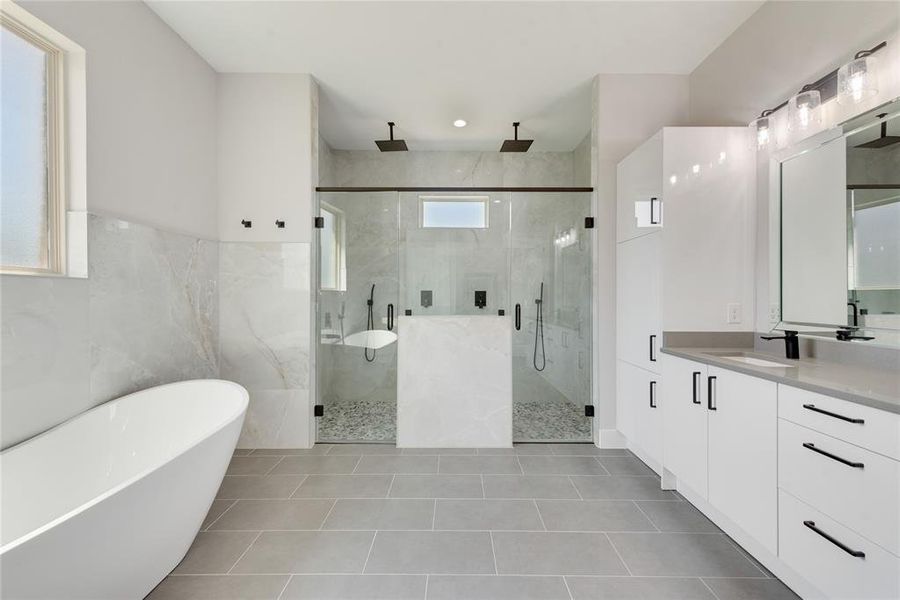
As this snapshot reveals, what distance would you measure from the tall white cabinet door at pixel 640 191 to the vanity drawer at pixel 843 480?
1.36 meters

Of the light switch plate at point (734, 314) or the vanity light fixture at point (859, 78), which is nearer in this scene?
the vanity light fixture at point (859, 78)

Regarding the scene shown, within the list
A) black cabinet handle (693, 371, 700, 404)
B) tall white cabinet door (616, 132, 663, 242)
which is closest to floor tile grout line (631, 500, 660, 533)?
black cabinet handle (693, 371, 700, 404)

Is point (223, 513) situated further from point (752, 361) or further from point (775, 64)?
point (775, 64)

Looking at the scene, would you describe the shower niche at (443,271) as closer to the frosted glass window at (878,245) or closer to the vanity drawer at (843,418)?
the frosted glass window at (878,245)

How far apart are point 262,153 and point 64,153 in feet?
4.23

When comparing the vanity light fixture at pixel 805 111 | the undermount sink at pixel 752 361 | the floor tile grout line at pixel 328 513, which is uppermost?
the vanity light fixture at pixel 805 111

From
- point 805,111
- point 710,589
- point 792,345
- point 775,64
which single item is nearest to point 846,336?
point 792,345

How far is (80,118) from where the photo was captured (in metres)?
1.92

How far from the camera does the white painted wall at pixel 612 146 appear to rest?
9.86ft

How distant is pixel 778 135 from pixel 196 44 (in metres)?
3.69

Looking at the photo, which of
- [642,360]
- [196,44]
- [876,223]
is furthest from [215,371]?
[876,223]

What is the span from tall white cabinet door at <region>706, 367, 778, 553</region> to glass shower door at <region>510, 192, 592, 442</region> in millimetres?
1299

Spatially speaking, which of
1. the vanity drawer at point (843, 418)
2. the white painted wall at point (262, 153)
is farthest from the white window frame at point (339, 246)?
the vanity drawer at point (843, 418)

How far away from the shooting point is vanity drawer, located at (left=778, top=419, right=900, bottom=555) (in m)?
1.10
